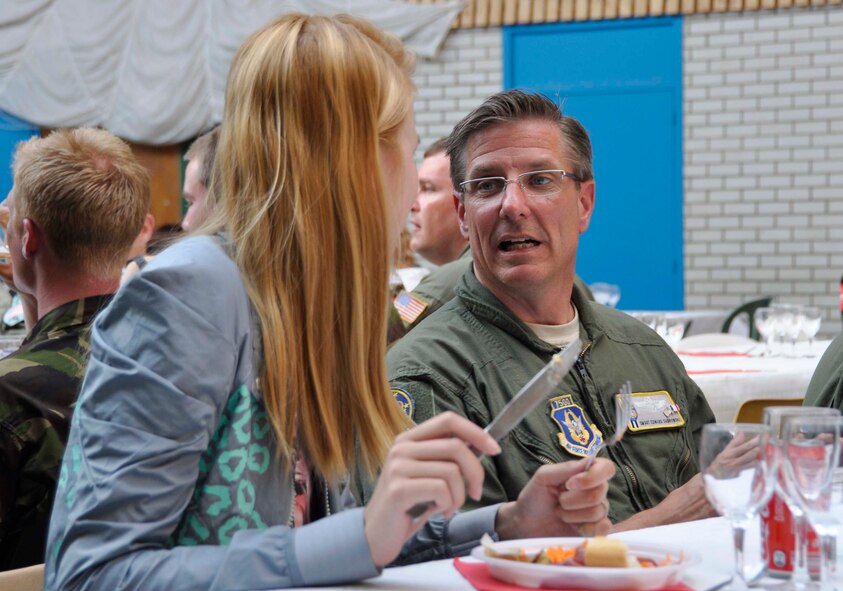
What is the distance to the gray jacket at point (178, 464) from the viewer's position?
1.26 metres

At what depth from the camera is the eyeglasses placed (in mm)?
2549

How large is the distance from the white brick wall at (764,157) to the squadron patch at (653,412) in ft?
21.2

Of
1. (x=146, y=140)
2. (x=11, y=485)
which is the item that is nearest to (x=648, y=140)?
(x=146, y=140)

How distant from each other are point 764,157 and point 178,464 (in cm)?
806

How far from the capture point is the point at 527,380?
2.32 metres

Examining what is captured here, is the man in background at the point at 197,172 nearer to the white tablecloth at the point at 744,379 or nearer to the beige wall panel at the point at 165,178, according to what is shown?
the white tablecloth at the point at 744,379

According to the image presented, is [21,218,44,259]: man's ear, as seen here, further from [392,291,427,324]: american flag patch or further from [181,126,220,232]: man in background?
[392,291,427,324]: american flag patch

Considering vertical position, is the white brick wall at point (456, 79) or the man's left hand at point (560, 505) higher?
the white brick wall at point (456, 79)

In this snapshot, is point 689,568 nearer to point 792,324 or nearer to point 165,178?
point 792,324

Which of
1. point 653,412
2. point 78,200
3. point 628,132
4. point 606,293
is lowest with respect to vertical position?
point 606,293

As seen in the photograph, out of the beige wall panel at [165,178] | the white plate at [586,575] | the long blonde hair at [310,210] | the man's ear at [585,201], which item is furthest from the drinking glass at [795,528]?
the beige wall panel at [165,178]

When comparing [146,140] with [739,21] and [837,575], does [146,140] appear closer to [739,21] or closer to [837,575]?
[739,21]

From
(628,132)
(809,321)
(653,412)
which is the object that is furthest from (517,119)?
(628,132)

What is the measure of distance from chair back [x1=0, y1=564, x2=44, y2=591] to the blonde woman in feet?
0.69
